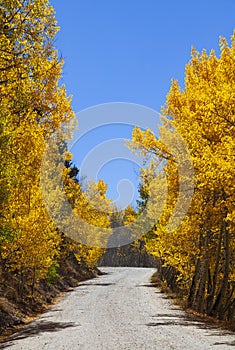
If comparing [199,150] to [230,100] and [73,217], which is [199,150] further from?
[73,217]

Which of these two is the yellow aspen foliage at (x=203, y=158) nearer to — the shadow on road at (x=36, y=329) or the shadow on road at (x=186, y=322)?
the shadow on road at (x=186, y=322)

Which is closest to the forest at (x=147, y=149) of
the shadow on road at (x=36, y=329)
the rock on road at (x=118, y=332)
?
the shadow on road at (x=36, y=329)

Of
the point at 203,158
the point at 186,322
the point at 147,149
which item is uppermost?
the point at 147,149

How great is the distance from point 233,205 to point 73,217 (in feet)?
90.5

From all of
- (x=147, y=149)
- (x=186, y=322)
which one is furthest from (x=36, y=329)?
(x=147, y=149)

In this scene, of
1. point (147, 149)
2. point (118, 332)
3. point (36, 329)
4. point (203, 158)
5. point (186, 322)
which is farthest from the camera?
point (147, 149)

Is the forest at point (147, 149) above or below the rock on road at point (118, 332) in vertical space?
above

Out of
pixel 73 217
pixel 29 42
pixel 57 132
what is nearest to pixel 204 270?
pixel 57 132

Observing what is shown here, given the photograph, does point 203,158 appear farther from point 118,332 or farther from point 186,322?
point 186,322

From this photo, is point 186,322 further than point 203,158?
Yes

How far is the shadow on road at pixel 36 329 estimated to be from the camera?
42.0 feet

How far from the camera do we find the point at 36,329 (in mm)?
14555

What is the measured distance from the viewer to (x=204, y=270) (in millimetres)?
17719

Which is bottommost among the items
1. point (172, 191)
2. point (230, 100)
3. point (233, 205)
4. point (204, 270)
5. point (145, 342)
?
point (145, 342)
